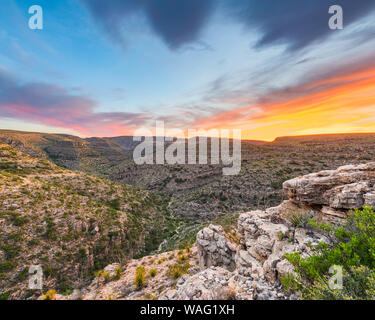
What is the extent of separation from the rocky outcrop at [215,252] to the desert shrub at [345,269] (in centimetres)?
487

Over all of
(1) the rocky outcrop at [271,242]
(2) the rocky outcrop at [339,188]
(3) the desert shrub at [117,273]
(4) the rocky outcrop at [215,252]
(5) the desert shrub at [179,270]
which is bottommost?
(3) the desert shrub at [117,273]

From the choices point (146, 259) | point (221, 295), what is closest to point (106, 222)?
point (146, 259)

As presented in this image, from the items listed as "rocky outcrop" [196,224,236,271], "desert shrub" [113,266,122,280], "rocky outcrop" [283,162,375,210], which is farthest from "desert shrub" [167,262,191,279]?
"rocky outcrop" [283,162,375,210]

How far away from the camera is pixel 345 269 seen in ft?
11.9

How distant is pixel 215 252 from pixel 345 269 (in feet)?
21.6

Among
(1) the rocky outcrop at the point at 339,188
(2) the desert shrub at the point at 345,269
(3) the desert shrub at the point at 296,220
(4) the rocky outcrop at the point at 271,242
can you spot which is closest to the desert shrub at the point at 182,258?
(4) the rocky outcrop at the point at 271,242

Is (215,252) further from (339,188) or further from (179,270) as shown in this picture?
(339,188)

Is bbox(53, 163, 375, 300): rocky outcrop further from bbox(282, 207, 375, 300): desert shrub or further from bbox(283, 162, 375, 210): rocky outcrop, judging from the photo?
bbox(282, 207, 375, 300): desert shrub

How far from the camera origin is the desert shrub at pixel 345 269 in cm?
325

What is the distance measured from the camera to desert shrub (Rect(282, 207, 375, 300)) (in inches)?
128

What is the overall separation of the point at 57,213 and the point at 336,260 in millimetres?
21094

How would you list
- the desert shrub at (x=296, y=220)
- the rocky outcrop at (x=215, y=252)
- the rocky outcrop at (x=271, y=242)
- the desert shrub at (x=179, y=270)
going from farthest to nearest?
the rocky outcrop at (x=215, y=252)
the desert shrub at (x=179, y=270)
the desert shrub at (x=296, y=220)
the rocky outcrop at (x=271, y=242)

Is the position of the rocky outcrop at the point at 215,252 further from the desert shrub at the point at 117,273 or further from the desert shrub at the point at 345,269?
the desert shrub at the point at 117,273
